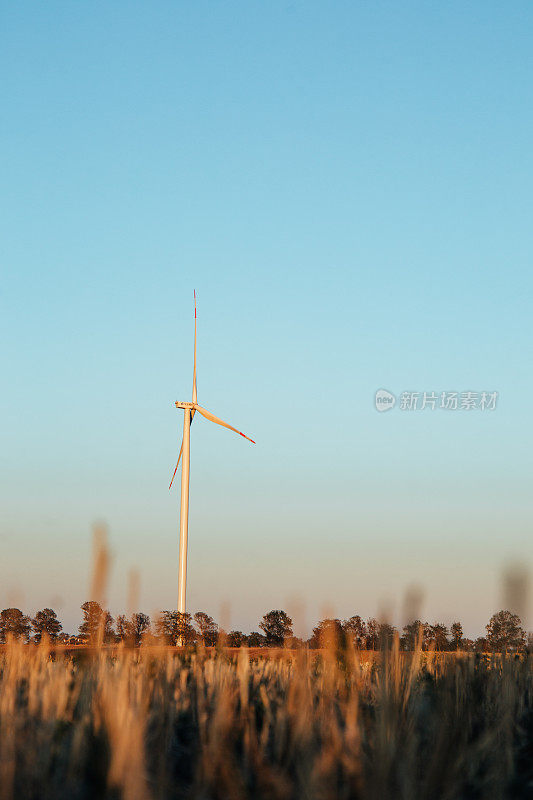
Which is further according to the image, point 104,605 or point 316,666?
point 316,666

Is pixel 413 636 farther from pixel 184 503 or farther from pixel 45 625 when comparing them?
pixel 184 503

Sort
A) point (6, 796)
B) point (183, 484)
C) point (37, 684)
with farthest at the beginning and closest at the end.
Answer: point (183, 484)
point (37, 684)
point (6, 796)

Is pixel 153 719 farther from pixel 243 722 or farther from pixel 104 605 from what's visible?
pixel 104 605

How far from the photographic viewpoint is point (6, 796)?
5.15 metres

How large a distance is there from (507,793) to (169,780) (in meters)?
2.29

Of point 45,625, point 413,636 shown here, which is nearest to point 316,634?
point 413,636

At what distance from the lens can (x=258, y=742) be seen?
22.4ft

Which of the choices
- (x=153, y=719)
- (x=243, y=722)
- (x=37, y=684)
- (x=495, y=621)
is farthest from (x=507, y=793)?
(x=495, y=621)

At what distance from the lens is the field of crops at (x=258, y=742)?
5285 millimetres

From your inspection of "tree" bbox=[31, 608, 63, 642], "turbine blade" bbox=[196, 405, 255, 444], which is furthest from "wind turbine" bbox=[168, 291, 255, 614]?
"tree" bbox=[31, 608, 63, 642]

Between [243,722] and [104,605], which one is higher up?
[104,605]

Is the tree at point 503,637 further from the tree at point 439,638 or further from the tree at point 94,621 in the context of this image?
the tree at point 94,621

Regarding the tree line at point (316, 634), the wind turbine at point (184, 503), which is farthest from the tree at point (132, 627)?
the wind turbine at point (184, 503)

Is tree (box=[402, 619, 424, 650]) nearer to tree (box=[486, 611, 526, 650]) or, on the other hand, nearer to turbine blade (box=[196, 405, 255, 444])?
tree (box=[486, 611, 526, 650])
